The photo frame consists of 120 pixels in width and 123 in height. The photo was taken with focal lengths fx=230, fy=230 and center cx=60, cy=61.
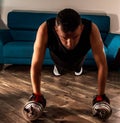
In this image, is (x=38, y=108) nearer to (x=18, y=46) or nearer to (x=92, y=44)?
(x=92, y=44)

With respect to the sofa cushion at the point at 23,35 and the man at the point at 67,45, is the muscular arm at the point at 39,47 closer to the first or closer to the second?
the man at the point at 67,45

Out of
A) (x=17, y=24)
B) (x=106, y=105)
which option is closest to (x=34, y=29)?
(x=17, y=24)

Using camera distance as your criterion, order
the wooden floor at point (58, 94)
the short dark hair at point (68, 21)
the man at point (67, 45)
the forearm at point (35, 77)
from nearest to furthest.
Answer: the short dark hair at point (68, 21) → the man at point (67, 45) → the forearm at point (35, 77) → the wooden floor at point (58, 94)

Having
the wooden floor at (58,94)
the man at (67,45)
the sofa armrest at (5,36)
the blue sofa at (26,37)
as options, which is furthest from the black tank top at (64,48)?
the sofa armrest at (5,36)

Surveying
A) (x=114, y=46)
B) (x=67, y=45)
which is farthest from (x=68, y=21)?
(x=114, y=46)

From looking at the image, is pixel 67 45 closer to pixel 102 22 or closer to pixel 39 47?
pixel 39 47

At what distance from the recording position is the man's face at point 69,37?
1.59 m

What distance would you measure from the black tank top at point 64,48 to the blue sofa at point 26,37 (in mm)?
1195

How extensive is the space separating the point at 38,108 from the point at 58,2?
7.54 feet

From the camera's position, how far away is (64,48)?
1.78 m

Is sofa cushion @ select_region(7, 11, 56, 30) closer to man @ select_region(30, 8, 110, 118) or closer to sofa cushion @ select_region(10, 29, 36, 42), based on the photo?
sofa cushion @ select_region(10, 29, 36, 42)

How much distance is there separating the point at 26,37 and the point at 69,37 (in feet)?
6.57

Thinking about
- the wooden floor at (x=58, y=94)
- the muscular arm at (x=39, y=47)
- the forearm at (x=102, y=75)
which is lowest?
the wooden floor at (x=58, y=94)

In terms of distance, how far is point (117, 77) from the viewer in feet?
9.77
